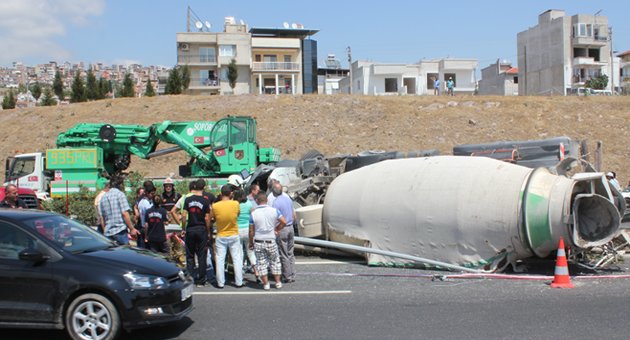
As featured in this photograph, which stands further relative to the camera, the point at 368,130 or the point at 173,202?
the point at 368,130

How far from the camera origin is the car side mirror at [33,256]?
6.59m

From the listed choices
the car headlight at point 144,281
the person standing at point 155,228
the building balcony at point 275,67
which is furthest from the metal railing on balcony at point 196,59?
the car headlight at point 144,281

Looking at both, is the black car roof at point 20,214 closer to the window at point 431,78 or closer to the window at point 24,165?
the window at point 24,165

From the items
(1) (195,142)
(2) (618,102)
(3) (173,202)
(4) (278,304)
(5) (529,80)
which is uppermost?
(5) (529,80)

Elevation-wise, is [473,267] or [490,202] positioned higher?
[490,202]

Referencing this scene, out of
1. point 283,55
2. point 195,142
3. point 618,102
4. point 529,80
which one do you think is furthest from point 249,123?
point 529,80

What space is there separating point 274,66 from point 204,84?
29.7ft

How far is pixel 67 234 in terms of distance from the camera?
7305 millimetres

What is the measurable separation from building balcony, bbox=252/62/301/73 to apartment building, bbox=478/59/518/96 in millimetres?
29769

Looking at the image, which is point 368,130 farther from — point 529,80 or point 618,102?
point 529,80

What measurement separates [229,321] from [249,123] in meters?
13.9

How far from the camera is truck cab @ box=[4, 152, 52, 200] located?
20.1m

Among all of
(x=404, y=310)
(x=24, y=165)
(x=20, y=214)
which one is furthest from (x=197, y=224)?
(x=24, y=165)

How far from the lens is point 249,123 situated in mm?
21062
